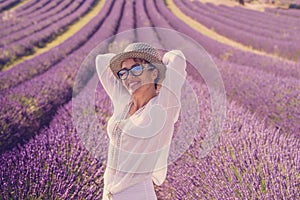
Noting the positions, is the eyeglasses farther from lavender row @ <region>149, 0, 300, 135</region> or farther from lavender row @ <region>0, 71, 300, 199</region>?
lavender row @ <region>149, 0, 300, 135</region>

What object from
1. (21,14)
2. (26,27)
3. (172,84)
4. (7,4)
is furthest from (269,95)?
(7,4)

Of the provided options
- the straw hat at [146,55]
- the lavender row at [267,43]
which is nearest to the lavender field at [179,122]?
the straw hat at [146,55]

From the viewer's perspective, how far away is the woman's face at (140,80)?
1.37 meters

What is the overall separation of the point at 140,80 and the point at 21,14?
19241 mm

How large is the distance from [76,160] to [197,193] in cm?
98

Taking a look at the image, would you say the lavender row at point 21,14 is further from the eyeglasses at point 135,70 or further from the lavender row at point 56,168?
the eyeglasses at point 135,70

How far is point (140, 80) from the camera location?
1380 millimetres

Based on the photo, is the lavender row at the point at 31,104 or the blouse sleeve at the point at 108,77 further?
the lavender row at the point at 31,104

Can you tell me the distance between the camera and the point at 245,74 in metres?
5.66

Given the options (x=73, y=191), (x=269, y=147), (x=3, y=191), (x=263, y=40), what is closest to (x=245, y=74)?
(x=269, y=147)

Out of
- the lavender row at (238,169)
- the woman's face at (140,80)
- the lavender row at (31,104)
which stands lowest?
the lavender row at (31,104)

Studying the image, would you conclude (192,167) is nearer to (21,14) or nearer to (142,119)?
(142,119)

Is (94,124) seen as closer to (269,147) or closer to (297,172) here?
(269,147)

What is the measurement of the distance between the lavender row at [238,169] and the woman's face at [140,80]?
1.11 m
